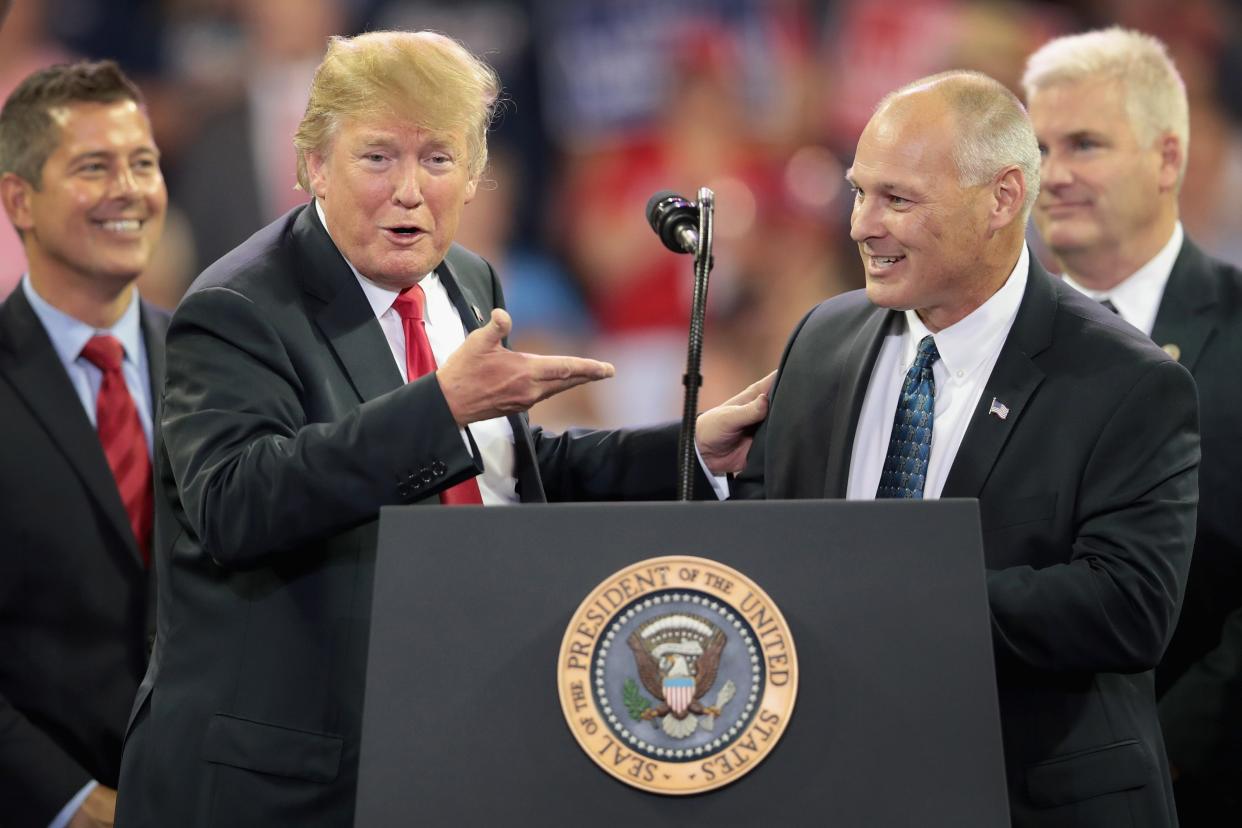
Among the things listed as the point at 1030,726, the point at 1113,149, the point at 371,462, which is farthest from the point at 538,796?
the point at 1113,149

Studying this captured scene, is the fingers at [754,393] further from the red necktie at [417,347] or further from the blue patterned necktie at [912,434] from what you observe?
the red necktie at [417,347]

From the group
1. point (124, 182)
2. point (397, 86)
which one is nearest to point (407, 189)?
point (397, 86)

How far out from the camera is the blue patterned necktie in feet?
7.78

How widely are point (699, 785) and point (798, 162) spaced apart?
407 centimetres

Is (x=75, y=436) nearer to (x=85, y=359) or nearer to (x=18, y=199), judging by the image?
(x=85, y=359)

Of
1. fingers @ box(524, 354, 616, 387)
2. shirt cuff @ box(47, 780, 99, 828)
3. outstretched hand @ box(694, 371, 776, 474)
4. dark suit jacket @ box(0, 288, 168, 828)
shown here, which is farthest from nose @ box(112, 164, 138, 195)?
fingers @ box(524, 354, 616, 387)

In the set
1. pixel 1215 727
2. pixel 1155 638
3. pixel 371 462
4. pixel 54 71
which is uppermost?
pixel 54 71

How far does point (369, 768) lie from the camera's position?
1648 millimetres

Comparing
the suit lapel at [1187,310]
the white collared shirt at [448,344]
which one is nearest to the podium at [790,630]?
the white collared shirt at [448,344]

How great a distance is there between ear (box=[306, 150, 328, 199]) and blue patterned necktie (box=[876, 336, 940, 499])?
953 millimetres

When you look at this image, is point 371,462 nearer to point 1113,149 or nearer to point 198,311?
point 198,311

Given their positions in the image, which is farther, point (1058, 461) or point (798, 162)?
point (798, 162)

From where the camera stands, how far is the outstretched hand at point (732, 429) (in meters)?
2.63

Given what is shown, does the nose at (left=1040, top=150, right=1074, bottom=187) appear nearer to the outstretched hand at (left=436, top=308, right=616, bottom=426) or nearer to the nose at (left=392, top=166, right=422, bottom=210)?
the nose at (left=392, top=166, right=422, bottom=210)
